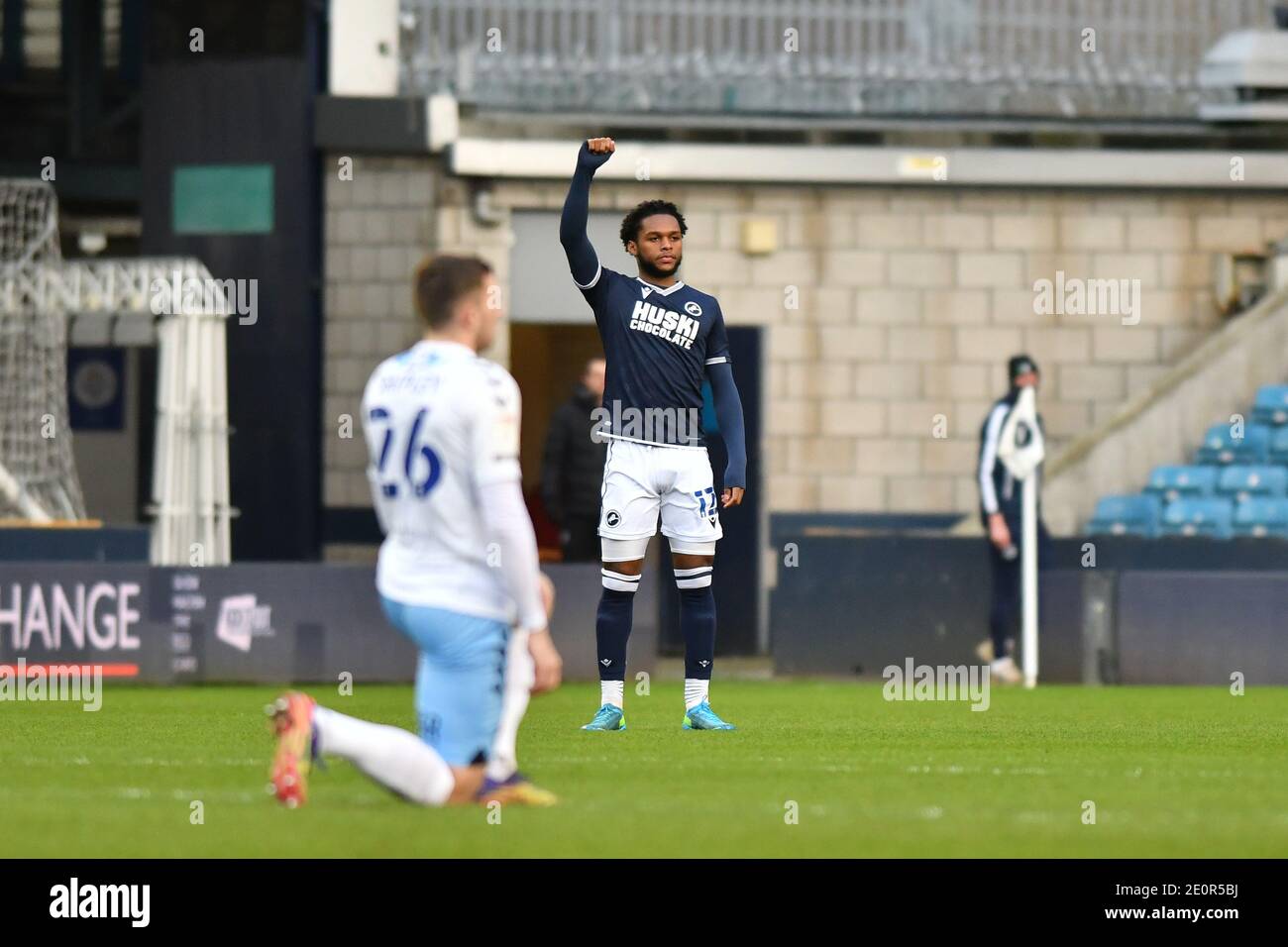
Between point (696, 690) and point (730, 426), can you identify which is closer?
point (730, 426)

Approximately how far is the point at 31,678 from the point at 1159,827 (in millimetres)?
11151

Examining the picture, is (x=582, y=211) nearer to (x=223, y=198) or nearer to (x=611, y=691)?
(x=611, y=691)

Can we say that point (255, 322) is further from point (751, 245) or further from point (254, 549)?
point (751, 245)

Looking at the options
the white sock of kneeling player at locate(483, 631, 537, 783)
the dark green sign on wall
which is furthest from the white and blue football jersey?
the dark green sign on wall

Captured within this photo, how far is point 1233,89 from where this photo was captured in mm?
24234

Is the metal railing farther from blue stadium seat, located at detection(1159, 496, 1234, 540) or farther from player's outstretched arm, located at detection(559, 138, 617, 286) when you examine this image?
player's outstretched arm, located at detection(559, 138, 617, 286)

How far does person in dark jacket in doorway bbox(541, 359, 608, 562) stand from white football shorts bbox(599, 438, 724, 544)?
849 centimetres

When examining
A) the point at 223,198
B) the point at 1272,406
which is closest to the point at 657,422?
the point at 1272,406

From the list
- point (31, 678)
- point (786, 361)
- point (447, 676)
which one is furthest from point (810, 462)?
point (447, 676)

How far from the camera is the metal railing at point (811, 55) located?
23734mm

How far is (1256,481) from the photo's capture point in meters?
22.1

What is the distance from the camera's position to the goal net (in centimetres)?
2184

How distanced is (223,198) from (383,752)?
17052 millimetres

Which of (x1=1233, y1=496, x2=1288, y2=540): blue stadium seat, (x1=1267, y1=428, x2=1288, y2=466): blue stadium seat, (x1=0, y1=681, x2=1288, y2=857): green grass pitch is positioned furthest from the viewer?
(x1=1267, y1=428, x2=1288, y2=466): blue stadium seat
